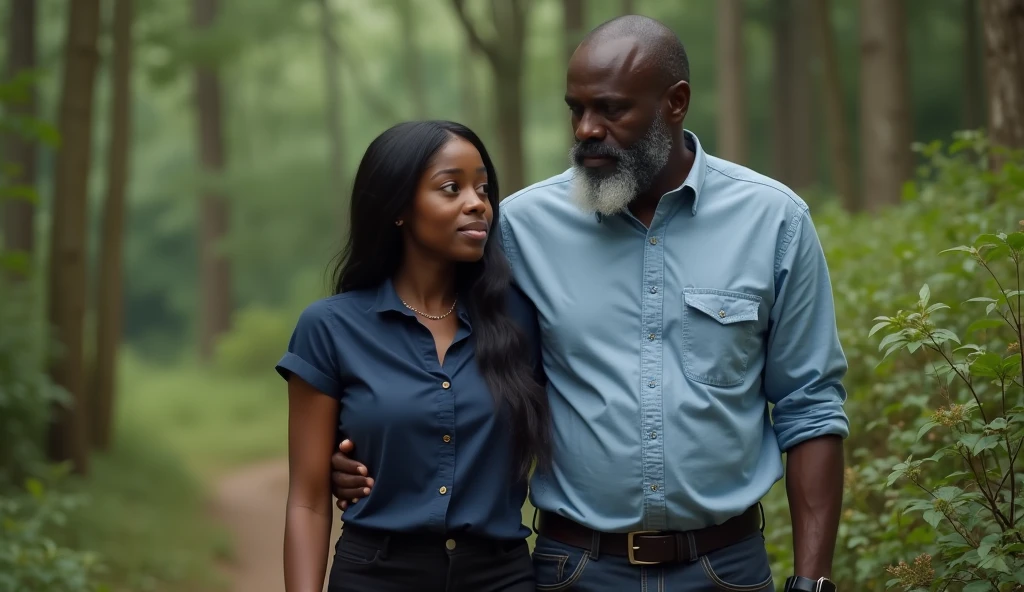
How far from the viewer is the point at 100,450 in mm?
13289

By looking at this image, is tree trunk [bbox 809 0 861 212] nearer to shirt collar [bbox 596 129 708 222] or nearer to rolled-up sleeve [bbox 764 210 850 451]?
shirt collar [bbox 596 129 708 222]

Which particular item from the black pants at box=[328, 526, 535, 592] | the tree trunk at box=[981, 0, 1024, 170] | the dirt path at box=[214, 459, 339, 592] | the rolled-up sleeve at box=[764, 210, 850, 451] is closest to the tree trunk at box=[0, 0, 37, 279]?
the dirt path at box=[214, 459, 339, 592]

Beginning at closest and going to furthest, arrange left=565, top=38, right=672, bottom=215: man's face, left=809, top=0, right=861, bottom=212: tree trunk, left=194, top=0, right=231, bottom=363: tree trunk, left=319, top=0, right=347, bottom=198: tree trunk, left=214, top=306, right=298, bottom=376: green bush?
left=565, top=38, right=672, bottom=215: man's face < left=809, top=0, right=861, bottom=212: tree trunk < left=214, top=306, right=298, bottom=376: green bush < left=194, top=0, right=231, bottom=363: tree trunk < left=319, top=0, right=347, bottom=198: tree trunk

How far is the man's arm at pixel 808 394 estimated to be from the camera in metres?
3.62

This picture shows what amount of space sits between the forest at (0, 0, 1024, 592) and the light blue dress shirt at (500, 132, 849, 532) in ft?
1.04

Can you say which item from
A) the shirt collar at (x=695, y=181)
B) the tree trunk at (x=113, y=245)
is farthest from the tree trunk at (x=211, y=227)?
the shirt collar at (x=695, y=181)

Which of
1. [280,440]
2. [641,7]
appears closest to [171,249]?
[641,7]

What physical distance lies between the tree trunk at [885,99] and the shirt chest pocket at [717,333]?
32.2 feet

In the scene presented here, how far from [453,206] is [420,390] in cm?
57

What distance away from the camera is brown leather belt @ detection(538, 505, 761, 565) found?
355 cm

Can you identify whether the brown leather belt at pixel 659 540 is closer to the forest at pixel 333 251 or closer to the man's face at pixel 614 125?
the forest at pixel 333 251

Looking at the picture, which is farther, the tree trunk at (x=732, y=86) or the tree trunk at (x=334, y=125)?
the tree trunk at (x=334, y=125)

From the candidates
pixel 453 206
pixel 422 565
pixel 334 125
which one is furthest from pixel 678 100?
A: pixel 334 125

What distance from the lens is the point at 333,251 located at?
12641mm
